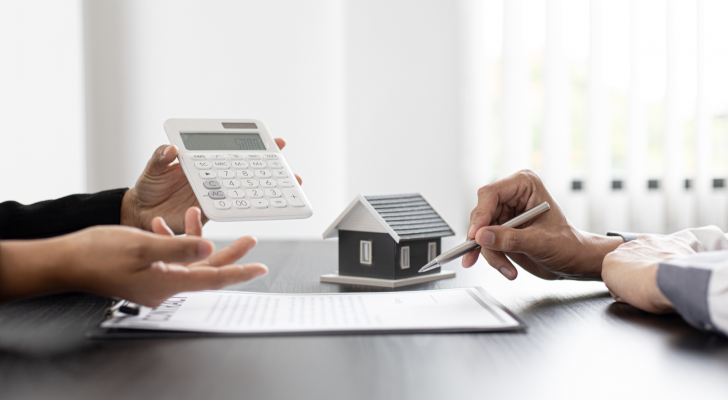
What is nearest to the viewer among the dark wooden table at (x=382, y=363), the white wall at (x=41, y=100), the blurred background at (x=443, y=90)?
the dark wooden table at (x=382, y=363)

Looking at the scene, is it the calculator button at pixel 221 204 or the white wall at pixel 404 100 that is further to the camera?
the white wall at pixel 404 100

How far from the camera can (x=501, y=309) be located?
2.00 ft

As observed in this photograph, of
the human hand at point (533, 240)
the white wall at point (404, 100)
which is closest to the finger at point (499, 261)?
the human hand at point (533, 240)

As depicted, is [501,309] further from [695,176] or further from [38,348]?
[695,176]

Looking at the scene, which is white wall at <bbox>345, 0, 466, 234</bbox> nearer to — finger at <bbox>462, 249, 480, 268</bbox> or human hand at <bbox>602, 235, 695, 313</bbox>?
finger at <bbox>462, 249, 480, 268</bbox>

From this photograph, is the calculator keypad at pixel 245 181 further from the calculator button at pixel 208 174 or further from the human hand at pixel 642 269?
the human hand at pixel 642 269

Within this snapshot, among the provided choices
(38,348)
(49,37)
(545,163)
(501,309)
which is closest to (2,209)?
(38,348)

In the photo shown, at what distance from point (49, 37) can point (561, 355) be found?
2702 millimetres

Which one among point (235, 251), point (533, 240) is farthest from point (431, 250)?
point (235, 251)

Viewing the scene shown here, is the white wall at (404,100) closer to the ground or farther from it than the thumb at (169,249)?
farther from it

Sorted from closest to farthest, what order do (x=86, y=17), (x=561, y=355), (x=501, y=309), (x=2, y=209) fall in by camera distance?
(x=561, y=355) → (x=501, y=309) → (x=2, y=209) → (x=86, y=17)

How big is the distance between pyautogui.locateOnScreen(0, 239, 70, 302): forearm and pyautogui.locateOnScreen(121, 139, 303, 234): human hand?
1.46 feet

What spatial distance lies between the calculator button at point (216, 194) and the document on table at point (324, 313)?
0.14 m

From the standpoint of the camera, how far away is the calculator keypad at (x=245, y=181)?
0.78 metres
